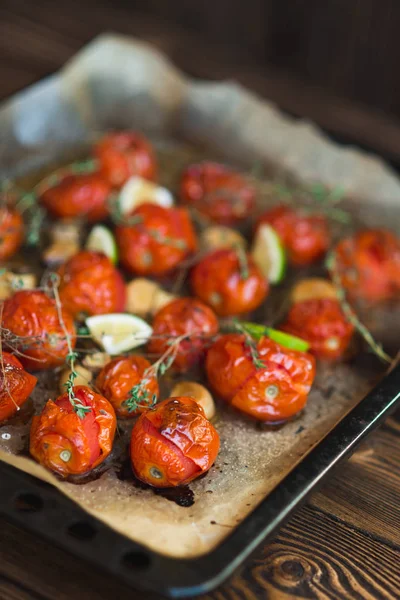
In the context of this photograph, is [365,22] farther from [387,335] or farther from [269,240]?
[387,335]

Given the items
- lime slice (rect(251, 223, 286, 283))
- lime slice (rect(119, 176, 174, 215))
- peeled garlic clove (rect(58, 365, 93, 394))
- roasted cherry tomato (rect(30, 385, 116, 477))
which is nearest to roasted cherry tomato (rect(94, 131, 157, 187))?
lime slice (rect(119, 176, 174, 215))

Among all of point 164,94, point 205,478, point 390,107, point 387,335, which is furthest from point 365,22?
point 205,478

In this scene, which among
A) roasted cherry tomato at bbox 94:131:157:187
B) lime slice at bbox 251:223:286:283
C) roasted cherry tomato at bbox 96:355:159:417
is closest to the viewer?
roasted cherry tomato at bbox 96:355:159:417

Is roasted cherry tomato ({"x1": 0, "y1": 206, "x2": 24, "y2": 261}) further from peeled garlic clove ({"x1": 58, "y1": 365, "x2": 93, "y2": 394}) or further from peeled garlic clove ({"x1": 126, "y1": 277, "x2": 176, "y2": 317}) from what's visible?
peeled garlic clove ({"x1": 58, "y1": 365, "x2": 93, "y2": 394})

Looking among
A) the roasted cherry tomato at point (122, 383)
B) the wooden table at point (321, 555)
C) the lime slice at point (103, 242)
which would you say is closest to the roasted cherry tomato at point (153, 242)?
the lime slice at point (103, 242)

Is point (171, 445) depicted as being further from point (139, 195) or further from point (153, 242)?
point (139, 195)

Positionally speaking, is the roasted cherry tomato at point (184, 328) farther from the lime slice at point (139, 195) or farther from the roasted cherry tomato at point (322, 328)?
the lime slice at point (139, 195)

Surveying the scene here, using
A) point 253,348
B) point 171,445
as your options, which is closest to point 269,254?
point 253,348
